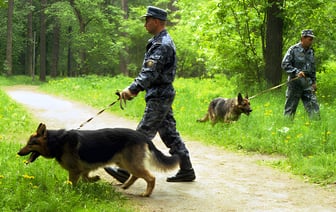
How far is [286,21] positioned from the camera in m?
14.6

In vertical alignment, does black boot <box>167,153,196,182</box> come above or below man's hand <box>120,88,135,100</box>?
below

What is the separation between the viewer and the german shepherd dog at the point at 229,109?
996cm


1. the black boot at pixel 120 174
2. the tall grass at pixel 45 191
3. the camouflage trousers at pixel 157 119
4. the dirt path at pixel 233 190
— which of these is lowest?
the dirt path at pixel 233 190

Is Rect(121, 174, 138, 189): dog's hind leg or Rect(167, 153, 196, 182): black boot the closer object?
Rect(121, 174, 138, 189): dog's hind leg

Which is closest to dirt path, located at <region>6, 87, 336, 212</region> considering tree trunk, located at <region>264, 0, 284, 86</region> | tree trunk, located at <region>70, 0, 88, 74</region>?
tree trunk, located at <region>264, 0, 284, 86</region>

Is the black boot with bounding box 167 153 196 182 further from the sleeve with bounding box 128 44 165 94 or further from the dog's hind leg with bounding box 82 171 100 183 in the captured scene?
the sleeve with bounding box 128 44 165 94

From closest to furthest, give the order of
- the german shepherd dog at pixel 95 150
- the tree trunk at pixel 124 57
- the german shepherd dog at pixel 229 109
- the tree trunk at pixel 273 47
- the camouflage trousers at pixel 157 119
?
the german shepherd dog at pixel 95 150
the camouflage trousers at pixel 157 119
the german shepherd dog at pixel 229 109
the tree trunk at pixel 273 47
the tree trunk at pixel 124 57

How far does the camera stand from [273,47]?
14.6 metres

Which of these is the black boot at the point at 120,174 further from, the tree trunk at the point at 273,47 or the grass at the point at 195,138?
the tree trunk at the point at 273,47

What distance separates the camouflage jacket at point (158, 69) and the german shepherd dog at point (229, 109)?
14.9 ft

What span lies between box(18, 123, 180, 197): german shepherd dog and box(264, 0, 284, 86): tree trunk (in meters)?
10.1

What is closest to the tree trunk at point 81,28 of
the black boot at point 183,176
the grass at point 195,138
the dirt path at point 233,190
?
the grass at point 195,138

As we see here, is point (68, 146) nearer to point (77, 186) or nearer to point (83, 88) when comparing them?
point (77, 186)

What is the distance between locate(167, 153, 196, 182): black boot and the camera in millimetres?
6016
